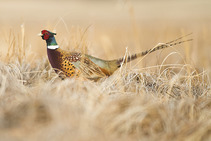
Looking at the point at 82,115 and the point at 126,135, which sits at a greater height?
the point at 82,115

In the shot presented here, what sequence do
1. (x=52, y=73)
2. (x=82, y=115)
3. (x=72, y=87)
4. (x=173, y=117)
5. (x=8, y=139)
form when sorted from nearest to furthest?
1. (x=8, y=139)
2. (x=82, y=115)
3. (x=173, y=117)
4. (x=72, y=87)
5. (x=52, y=73)

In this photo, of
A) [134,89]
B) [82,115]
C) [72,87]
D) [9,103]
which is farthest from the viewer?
[134,89]

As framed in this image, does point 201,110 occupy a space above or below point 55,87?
below

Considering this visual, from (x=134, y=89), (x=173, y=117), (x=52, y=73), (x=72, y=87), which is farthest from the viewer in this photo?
(x=52, y=73)

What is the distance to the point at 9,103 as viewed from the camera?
235cm

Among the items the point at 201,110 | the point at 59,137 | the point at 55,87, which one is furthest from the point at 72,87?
the point at 201,110

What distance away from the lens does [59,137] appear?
5.83 feet

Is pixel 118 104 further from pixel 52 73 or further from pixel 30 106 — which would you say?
pixel 52 73

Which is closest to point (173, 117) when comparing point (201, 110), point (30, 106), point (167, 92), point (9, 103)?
point (201, 110)

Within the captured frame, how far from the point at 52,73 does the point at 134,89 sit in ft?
3.64

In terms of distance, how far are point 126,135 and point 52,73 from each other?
1.71 m

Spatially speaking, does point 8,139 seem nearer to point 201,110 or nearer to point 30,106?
point 30,106

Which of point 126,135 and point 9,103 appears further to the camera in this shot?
point 9,103

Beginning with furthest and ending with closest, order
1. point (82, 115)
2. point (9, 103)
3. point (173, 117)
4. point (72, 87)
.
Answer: point (72, 87)
point (9, 103)
point (173, 117)
point (82, 115)
